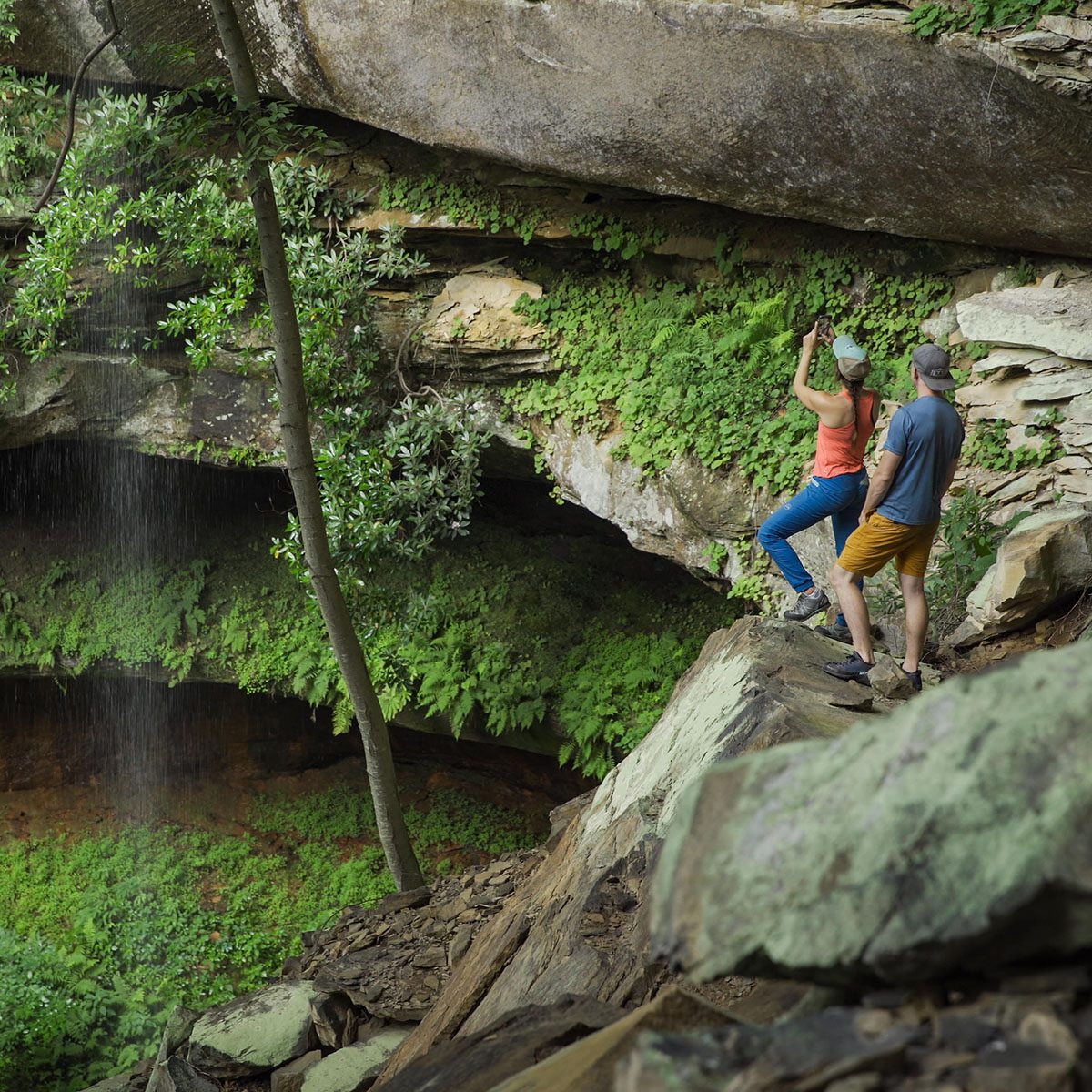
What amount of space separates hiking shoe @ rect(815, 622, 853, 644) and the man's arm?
1195 mm

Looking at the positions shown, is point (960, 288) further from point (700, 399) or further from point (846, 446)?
A: point (846, 446)

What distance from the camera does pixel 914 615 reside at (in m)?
5.54

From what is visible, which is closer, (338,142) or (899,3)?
(899,3)

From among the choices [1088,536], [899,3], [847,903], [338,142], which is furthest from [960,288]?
[847,903]

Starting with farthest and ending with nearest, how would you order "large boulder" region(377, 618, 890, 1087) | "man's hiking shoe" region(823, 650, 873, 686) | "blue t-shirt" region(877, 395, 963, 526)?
"man's hiking shoe" region(823, 650, 873, 686) → "blue t-shirt" region(877, 395, 963, 526) → "large boulder" region(377, 618, 890, 1087)

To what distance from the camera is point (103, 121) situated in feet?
28.1

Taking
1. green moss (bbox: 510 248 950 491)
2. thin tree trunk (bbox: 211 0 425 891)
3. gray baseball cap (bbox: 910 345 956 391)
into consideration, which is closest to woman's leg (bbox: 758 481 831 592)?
gray baseball cap (bbox: 910 345 956 391)

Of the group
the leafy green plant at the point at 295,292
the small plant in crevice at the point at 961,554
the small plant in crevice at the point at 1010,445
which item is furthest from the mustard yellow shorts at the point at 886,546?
the leafy green plant at the point at 295,292

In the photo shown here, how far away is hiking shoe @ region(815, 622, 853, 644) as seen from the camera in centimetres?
631

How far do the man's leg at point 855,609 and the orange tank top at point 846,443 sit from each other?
2.43ft

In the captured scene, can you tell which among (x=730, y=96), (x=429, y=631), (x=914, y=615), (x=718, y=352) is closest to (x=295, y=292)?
(x=429, y=631)

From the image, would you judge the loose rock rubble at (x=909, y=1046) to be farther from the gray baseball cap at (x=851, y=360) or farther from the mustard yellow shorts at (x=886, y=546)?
the gray baseball cap at (x=851, y=360)

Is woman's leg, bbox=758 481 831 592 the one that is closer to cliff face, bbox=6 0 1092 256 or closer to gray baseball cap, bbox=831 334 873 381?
gray baseball cap, bbox=831 334 873 381

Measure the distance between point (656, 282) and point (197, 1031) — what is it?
702 centimetres
